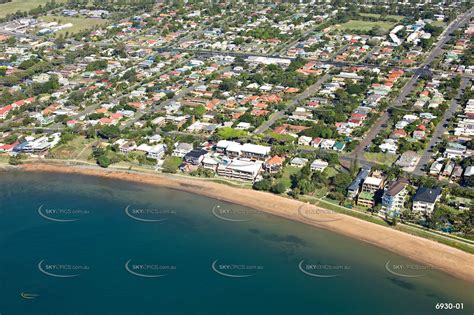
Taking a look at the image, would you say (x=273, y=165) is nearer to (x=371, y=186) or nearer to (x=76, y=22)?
(x=371, y=186)

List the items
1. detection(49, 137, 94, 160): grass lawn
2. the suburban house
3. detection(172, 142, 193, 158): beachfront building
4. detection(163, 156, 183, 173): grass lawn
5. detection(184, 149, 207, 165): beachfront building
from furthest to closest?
detection(49, 137, 94, 160): grass lawn, detection(172, 142, 193, 158): beachfront building, detection(184, 149, 207, 165): beachfront building, the suburban house, detection(163, 156, 183, 173): grass lawn

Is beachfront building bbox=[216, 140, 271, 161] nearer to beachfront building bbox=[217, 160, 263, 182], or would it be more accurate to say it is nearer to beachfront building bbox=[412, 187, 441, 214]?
beachfront building bbox=[217, 160, 263, 182]

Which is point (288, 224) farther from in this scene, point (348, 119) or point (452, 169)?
point (348, 119)

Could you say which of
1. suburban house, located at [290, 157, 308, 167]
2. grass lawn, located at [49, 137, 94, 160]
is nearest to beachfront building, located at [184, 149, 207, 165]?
suburban house, located at [290, 157, 308, 167]

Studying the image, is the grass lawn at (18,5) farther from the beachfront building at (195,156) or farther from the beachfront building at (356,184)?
the beachfront building at (356,184)

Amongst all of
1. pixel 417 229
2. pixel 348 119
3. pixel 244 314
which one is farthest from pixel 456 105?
pixel 244 314

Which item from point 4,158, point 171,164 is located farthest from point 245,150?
point 4,158

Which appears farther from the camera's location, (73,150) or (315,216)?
(73,150)
